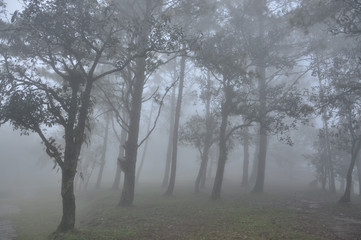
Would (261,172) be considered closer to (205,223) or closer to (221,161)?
(221,161)

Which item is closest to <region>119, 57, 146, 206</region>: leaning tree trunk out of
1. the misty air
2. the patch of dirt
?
the misty air

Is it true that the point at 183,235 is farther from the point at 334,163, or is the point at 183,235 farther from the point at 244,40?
the point at 334,163

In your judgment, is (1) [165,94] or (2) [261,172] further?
(2) [261,172]

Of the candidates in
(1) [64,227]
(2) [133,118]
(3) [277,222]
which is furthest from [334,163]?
(1) [64,227]

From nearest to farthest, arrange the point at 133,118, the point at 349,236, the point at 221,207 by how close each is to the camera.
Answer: the point at 349,236 → the point at 221,207 → the point at 133,118

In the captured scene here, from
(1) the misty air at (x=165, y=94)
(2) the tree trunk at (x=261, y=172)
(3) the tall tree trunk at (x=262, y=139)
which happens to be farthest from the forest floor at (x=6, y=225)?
(2) the tree trunk at (x=261, y=172)

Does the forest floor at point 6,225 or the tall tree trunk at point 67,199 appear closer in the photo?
the tall tree trunk at point 67,199

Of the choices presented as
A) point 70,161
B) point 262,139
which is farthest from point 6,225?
point 262,139

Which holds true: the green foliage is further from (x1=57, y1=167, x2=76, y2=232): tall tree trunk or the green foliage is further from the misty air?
(x1=57, y1=167, x2=76, y2=232): tall tree trunk

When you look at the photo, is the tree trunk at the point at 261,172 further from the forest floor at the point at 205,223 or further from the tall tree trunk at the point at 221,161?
the forest floor at the point at 205,223

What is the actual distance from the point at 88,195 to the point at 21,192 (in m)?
14.3

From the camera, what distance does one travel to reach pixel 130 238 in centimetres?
1038

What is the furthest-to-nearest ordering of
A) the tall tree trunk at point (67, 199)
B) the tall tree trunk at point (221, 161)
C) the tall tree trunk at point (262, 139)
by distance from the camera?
1. the tall tree trunk at point (221, 161)
2. the tall tree trunk at point (262, 139)
3. the tall tree trunk at point (67, 199)

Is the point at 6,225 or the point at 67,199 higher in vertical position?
the point at 67,199
